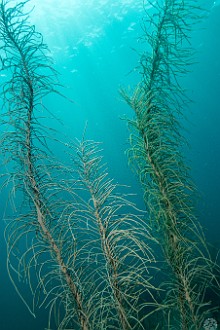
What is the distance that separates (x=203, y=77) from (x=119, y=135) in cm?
2370

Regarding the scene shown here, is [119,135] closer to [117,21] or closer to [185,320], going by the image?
[117,21]

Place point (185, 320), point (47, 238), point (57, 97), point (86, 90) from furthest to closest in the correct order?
1. point (86, 90)
2. point (57, 97)
3. point (185, 320)
4. point (47, 238)

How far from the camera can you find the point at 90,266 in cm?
332

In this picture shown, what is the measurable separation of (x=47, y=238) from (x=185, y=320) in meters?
2.36

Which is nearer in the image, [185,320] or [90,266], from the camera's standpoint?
[90,266]

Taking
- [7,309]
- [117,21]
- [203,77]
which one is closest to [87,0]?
[117,21]

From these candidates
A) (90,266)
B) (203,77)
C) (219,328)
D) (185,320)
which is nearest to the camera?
(90,266)

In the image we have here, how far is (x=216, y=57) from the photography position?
168 ft

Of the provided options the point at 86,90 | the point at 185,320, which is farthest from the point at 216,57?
the point at 185,320

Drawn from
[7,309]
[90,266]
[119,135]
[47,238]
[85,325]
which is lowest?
[7,309]

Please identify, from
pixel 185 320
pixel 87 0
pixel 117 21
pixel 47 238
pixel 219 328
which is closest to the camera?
pixel 47 238

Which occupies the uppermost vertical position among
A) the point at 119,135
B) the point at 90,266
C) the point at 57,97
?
the point at 57,97

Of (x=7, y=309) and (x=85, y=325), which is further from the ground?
(x=85, y=325)

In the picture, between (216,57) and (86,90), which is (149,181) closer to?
(86,90)
